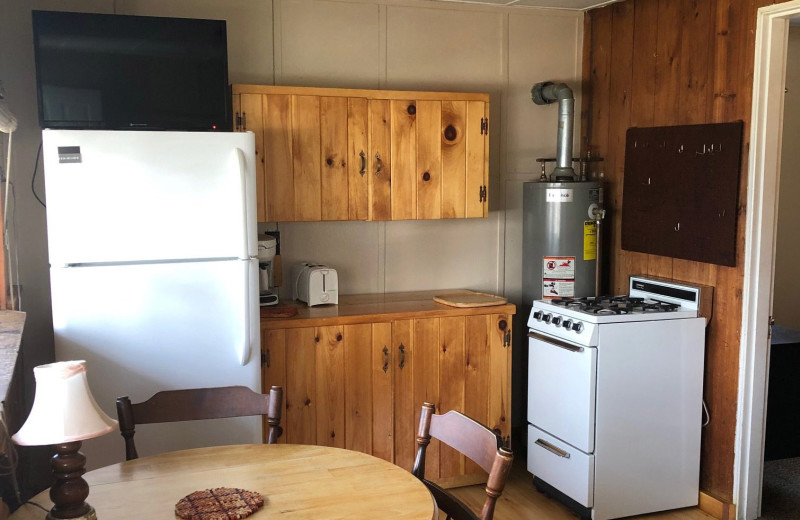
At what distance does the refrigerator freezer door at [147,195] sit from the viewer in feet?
9.55

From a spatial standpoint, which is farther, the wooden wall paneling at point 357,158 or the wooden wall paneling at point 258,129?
the wooden wall paneling at point 357,158

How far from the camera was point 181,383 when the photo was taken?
3.11 metres

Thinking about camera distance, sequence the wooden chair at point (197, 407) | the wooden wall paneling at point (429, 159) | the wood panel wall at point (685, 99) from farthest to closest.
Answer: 1. the wooden wall paneling at point (429, 159)
2. the wood panel wall at point (685, 99)
3. the wooden chair at point (197, 407)

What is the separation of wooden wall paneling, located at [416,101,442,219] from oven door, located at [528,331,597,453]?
82 centimetres

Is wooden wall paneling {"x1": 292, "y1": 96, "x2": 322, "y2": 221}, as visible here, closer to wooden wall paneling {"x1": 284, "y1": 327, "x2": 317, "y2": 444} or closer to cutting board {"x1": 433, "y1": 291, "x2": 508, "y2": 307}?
wooden wall paneling {"x1": 284, "y1": 327, "x2": 317, "y2": 444}

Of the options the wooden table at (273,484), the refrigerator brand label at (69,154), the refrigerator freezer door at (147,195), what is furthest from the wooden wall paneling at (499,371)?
the refrigerator brand label at (69,154)

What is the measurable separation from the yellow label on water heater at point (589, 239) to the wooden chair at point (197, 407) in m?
2.09

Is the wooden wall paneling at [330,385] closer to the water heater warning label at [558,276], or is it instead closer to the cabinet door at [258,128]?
the cabinet door at [258,128]

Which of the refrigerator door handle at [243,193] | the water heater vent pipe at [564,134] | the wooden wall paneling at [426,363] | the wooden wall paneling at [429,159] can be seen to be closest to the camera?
the refrigerator door handle at [243,193]

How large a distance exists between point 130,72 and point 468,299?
6.22ft

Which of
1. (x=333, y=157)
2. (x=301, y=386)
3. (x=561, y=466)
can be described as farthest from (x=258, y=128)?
(x=561, y=466)

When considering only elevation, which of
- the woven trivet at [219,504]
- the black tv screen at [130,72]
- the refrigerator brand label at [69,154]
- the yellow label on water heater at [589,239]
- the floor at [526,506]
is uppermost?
the black tv screen at [130,72]

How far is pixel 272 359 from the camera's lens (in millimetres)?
3518

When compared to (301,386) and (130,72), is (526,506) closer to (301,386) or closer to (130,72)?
(301,386)
